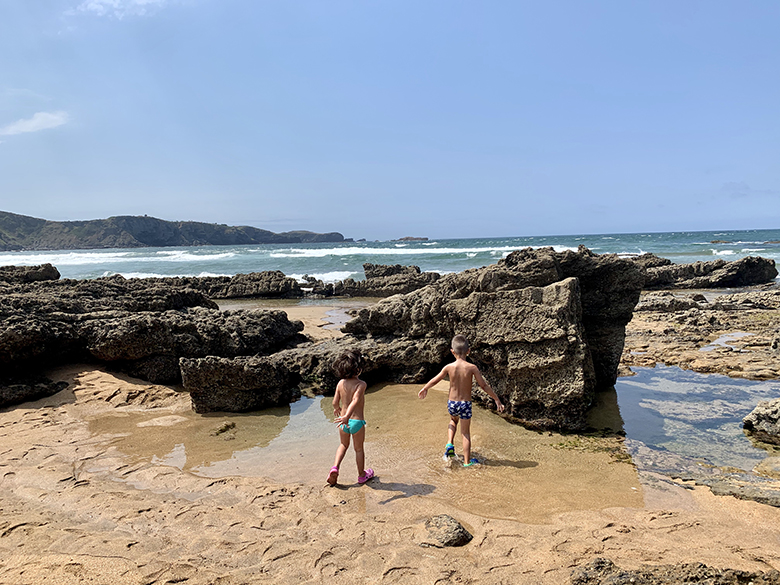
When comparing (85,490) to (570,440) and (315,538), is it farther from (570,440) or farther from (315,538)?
(570,440)

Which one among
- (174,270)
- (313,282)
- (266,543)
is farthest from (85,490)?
(174,270)

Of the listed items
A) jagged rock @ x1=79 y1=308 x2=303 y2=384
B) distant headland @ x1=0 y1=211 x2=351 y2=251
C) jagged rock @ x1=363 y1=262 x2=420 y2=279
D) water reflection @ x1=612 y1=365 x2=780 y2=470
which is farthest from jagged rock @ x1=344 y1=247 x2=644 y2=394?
distant headland @ x1=0 y1=211 x2=351 y2=251

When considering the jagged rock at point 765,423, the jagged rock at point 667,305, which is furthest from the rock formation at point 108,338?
the jagged rock at point 667,305

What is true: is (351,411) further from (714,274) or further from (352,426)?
(714,274)

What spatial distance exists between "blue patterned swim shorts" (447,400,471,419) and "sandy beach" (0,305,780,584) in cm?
46

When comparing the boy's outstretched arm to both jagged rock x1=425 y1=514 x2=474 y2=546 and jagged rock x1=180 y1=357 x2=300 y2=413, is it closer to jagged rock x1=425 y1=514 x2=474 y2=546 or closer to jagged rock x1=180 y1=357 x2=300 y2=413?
jagged rock x1=425 y1=514 x2=474 y2=546

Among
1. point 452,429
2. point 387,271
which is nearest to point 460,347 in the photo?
point 452,429

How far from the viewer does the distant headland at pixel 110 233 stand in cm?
10356

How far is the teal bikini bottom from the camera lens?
4.28 meters

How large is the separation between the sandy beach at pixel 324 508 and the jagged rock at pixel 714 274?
21.4 m

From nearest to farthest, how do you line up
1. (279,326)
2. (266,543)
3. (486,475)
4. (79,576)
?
(79,576) < (266,543) < (486,475) < (279,326)

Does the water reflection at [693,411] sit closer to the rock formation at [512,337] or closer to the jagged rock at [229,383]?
the rock formation at [512,337]

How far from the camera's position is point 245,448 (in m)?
5.12

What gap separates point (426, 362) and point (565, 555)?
4131 mm
